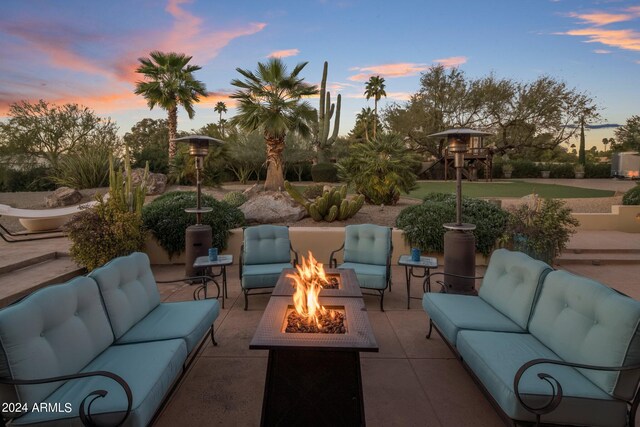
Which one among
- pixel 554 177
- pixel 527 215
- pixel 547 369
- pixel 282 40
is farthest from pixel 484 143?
pixel 547 369

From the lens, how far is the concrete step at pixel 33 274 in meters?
4.71

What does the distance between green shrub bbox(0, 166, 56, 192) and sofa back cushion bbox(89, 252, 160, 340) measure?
20997 millimetres

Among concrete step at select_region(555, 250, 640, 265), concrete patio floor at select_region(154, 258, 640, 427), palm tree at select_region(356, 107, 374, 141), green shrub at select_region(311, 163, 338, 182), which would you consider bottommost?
concrete patio floor at select_region(154, 258, 640, 427)

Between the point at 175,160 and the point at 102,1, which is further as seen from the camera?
the point at 175,160

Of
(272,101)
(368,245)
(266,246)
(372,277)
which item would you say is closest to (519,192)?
(272,101)

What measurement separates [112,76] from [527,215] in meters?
13.3

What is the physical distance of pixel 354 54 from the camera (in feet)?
42.2

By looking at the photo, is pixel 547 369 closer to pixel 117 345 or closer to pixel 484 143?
pixel 117 345

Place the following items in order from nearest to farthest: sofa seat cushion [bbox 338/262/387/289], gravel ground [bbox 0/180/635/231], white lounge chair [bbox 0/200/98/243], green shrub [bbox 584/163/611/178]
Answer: sofa seat cushion [bbox 338/262/387/289] < white lounge chair [bbox 0/200/98/243] < gravel ground [bbox 0/180/635/231] < green shrub [bbox 584/163/611/178]

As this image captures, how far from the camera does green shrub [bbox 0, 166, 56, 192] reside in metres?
20.0

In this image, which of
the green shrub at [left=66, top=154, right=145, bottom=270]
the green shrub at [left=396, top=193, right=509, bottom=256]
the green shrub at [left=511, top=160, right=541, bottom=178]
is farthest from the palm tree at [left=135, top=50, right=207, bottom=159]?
the green shrub at [left=511, top=160, right=541, bottom=178]

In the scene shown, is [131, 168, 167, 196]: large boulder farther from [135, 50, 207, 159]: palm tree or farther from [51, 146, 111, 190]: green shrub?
[135, 50, 207, 159]: palm tree

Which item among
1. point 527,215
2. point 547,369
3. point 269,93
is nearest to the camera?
point 547,369

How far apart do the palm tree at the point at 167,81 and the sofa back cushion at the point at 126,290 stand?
1668 cm
